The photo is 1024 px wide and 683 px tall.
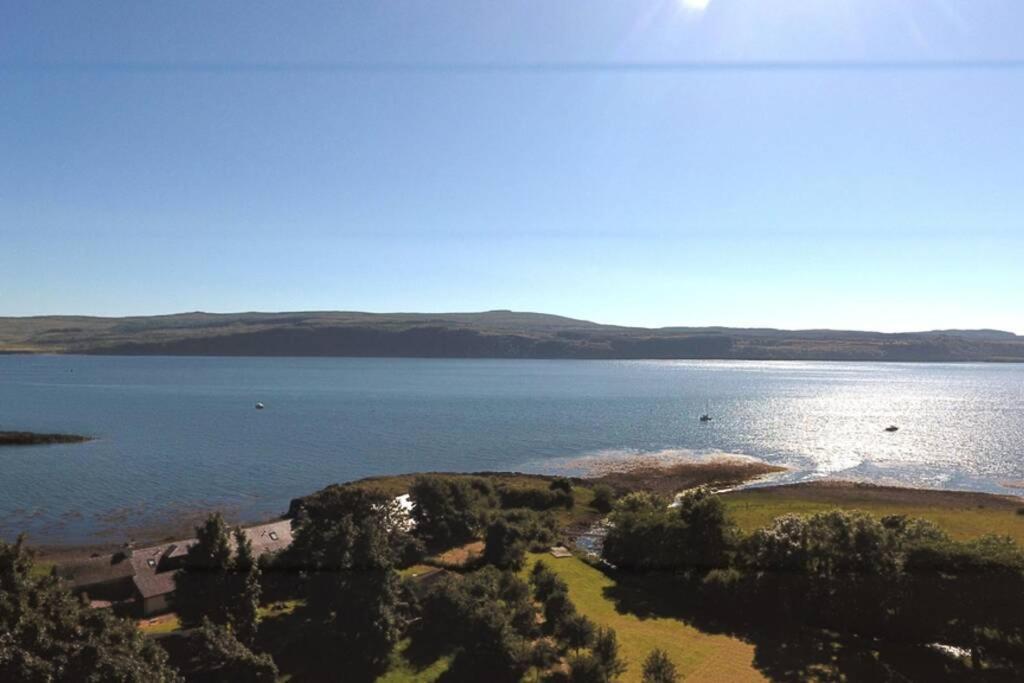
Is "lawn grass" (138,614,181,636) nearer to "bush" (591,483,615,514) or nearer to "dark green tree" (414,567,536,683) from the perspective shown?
"dark green tree" (414,567,536,683)

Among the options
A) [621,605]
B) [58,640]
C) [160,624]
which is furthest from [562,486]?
[58,640]

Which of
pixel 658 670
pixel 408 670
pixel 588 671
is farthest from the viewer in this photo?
pixel 408 670

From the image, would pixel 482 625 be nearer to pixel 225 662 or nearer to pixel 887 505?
pixel 225 662

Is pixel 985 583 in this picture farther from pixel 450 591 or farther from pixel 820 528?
pixel 450 591

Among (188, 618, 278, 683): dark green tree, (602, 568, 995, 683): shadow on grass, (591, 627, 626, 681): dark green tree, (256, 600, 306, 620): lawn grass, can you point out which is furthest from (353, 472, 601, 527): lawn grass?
(188, 618, 278, 683): dark green tree

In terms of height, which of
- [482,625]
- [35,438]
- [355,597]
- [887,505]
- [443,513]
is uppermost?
[355,597]

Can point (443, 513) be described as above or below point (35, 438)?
above
